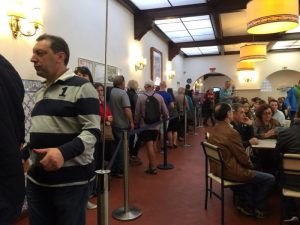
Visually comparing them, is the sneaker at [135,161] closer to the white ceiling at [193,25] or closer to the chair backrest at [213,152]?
the chair backrest at [213,152]

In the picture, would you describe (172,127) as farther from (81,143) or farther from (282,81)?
(282,81)

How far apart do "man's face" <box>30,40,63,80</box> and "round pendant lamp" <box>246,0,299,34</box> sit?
268 cm

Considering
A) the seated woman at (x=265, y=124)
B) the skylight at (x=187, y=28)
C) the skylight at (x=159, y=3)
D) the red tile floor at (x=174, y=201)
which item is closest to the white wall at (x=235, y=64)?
the skylight at (x=187, y=28)

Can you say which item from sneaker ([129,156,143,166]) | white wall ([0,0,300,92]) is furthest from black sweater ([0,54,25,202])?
sneaker ([129,156,143,166])

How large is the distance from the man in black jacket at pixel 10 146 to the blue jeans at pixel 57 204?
258mm

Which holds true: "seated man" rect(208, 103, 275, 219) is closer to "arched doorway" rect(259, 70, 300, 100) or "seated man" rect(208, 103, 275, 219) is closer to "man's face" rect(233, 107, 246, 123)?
"man's face" rect(233, 107, 246, 123)

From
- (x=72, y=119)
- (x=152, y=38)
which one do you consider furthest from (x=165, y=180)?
(x=152, y=38)

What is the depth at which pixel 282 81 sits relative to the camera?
49.9 feet

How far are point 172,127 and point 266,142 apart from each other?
3.10 metres

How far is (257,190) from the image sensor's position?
2869mm

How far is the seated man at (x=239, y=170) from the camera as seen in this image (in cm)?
269

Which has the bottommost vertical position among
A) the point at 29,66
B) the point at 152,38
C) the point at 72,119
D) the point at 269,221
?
the point at 269,221

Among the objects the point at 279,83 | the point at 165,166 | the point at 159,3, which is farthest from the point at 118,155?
the point at 279,83

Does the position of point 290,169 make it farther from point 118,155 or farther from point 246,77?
point 246,77
